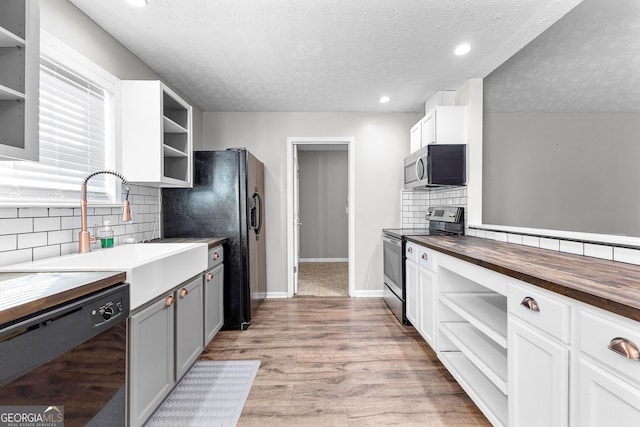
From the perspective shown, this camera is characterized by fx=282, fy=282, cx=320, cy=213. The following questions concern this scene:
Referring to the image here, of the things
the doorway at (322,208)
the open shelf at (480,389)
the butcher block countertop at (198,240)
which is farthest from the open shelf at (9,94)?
the doorway at (322,208)

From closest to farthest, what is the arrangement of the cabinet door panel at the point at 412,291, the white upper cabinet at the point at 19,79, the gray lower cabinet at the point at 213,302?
the white upper cabinet at the point at 19,79 → the gray lower cabinet at the point at 213,302 → the cabinet door panel at the point at 412,291

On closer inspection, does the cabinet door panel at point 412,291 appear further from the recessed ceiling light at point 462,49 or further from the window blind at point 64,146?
the window blind at point 64,146

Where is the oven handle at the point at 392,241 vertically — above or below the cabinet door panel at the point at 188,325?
above

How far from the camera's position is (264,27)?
6.38 ft

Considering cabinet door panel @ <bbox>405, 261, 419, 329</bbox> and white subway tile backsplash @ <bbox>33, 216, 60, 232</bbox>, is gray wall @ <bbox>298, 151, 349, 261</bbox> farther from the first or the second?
white subway tile backsplash @ <bbox>33, 216, 60, 232</bbox>

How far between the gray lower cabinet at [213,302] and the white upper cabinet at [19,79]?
137 centimetres

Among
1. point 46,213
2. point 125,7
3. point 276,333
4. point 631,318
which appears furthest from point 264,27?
point 276,333

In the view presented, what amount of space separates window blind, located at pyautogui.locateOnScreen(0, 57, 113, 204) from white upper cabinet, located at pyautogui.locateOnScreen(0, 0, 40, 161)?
417 millimetres

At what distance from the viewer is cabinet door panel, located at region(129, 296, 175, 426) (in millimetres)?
1283

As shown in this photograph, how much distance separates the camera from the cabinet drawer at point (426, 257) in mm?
2154

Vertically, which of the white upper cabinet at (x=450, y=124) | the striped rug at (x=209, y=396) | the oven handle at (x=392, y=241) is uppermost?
the white upper cabinet at (x=450, y=124)

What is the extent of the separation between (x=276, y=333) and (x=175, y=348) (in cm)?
113

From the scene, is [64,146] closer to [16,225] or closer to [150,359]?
[16,225]

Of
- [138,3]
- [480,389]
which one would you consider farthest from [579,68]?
[138,3]
